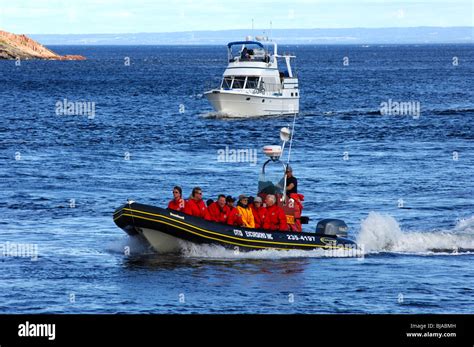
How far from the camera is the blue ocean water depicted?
19125mm

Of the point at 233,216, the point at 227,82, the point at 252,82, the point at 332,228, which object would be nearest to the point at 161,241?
the point at 233,216

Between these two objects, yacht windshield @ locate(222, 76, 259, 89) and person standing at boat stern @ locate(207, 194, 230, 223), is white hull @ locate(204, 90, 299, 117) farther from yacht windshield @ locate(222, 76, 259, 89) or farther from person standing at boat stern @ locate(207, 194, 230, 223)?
person standing at boat stern @ locate(207, 194, 230, 223)

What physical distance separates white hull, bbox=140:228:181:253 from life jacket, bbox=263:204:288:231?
1.88m

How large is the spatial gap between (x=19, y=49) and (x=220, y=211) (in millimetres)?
164046

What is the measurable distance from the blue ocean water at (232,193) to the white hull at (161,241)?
0.19 m

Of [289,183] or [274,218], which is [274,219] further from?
[289,183]

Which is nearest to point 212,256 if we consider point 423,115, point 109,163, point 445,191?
point 445,191

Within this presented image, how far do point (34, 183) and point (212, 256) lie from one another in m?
12.4

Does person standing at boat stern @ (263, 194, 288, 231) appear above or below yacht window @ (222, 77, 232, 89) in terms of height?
below

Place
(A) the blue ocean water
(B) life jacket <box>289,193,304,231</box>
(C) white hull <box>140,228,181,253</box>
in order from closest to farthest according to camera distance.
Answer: (A) the blue ocean water → (C) white hull <box>140,228,181,253</box> → (B) life jacket <box>289,193,304,231</box>

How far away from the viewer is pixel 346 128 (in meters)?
53.3

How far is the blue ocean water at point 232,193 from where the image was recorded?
19.1m

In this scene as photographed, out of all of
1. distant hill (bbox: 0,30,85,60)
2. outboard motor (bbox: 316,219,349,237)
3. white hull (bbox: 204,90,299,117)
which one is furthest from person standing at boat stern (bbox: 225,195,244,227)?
distant hill (bbox: 0,30,85,60)

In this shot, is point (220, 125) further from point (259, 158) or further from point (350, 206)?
point (350, 206)
